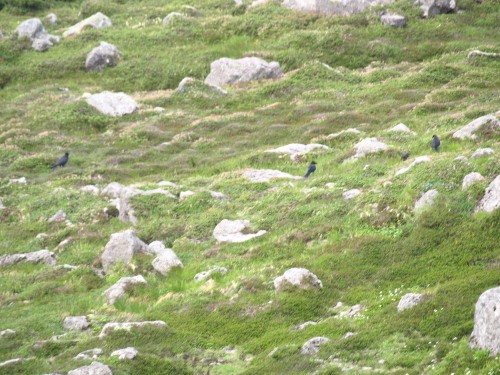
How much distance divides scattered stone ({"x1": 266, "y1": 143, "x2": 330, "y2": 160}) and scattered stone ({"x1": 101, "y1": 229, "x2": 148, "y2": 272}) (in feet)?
50.6

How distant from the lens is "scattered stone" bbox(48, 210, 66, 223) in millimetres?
37812

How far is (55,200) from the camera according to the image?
1596 inches

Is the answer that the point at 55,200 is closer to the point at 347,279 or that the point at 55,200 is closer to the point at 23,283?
the point at 23,283

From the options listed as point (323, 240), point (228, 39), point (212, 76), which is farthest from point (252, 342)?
point (228, 39)

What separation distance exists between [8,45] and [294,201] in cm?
5141

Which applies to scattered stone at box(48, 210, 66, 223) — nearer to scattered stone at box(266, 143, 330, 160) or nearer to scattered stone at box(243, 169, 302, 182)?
scattered stone at box(243, 169, 302, 182)

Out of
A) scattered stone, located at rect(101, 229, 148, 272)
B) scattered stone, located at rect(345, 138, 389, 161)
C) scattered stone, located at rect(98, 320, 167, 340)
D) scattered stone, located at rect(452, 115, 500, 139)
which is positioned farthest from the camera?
scattered stone, located at rect(345, 138, 389, 161)

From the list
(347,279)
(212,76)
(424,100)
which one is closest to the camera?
(347,279)

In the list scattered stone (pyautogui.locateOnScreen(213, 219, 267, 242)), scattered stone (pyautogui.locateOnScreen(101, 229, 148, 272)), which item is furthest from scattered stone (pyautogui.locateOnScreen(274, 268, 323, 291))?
scattered stone (pyautogui.locateOnScreen(101, 229, 148, 272))

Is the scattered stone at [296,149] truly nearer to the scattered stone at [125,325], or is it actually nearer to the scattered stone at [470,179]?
the scattered stone at [470,179]

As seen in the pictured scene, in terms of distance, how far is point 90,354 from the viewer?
827 inches

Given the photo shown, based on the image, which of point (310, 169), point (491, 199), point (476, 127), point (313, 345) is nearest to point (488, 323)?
point (313, 345)

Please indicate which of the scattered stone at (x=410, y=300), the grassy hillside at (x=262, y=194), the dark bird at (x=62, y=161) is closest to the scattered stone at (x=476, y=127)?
the grassy hillside at (x=262, y=194)

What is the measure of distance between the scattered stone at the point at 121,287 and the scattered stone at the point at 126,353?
226 inches
